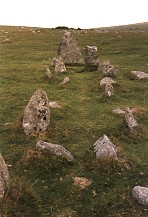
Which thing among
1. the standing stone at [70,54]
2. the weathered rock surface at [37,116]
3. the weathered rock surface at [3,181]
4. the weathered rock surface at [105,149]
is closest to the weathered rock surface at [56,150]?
the weathered rock surface at [105,149]

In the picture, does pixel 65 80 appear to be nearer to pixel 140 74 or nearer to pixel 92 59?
pixel 92 59

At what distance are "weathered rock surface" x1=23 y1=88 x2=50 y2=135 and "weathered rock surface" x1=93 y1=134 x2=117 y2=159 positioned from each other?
3.79 m

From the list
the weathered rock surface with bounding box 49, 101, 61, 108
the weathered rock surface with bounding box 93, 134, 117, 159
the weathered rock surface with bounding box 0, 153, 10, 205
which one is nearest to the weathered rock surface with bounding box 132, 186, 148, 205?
the weathered rock surface with bounding box 93, 134, 117, 159

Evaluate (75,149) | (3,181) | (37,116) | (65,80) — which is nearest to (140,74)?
(65,80)

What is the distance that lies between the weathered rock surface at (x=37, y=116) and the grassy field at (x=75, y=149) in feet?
1.50

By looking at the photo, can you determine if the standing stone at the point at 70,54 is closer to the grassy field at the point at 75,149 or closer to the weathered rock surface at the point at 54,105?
the grassy field at the point at 75,149

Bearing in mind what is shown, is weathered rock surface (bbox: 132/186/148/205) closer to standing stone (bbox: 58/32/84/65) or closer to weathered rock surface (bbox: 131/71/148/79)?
weathered rock surface (bbox: 131/71/148/79)

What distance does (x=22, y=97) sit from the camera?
28.4 metres

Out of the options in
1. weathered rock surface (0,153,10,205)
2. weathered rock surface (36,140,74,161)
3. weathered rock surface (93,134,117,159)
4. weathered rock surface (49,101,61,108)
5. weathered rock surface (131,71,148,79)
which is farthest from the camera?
weathered rock surface (131,71,148,79)

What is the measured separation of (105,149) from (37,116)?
16.4ft

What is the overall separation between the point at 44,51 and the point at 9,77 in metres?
16.8

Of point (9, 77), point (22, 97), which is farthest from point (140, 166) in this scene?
point (9, 77)

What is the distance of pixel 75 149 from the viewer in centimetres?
1881

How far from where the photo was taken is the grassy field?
1397 cm
